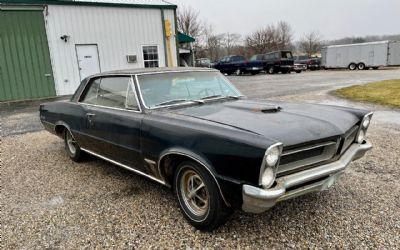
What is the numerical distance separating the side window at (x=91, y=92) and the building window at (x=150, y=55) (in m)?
11.9

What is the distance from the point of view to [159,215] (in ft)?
10.9

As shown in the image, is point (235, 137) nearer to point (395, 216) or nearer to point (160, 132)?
point (160, 132)

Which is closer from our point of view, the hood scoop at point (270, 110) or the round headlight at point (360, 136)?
the hood scoop at point (270, 110)

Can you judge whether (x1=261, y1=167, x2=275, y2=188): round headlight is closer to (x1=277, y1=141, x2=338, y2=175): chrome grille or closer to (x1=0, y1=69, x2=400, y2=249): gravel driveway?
(x1=277, y1=141, x2=338, y2=175): chrome grille

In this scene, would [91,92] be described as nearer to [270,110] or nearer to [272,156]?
[270,110]

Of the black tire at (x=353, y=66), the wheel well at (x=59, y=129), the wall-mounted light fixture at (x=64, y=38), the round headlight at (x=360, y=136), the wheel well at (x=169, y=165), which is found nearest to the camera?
the wheel well at (x=169, y=165)

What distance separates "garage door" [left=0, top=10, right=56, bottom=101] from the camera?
12.9 meters

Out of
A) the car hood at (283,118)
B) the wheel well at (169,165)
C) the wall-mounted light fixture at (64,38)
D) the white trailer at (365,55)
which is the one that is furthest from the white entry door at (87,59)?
the white trailer at (365,55)

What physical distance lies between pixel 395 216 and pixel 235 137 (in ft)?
6.07

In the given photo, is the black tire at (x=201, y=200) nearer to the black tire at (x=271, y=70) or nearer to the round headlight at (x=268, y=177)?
the round headlight at (x=268, y=177)

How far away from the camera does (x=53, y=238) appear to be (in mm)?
3004

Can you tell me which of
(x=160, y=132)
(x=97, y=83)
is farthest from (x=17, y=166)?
(x=160, y=132)

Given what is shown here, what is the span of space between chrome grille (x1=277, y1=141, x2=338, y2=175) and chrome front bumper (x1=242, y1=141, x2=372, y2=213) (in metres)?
0.06

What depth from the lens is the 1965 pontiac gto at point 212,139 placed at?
2.55 meters
